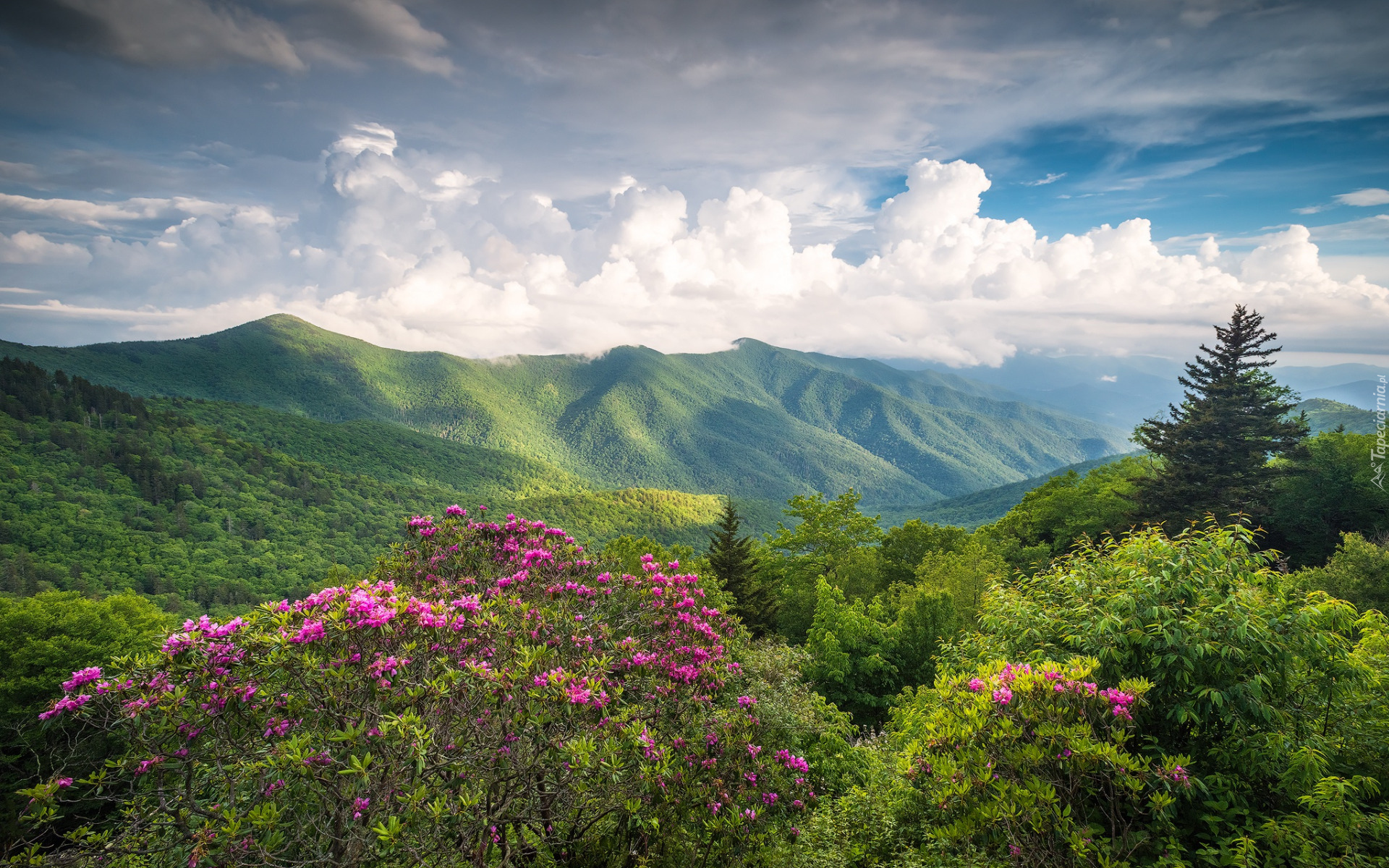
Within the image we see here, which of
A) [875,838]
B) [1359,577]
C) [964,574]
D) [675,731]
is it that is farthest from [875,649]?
[675,731]

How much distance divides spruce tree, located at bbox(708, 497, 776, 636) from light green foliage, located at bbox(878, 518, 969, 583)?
12.5 m

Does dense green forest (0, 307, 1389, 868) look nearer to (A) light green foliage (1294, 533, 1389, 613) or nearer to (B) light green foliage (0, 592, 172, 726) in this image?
(A) light green foliage (1294, 533, 1389, 613)

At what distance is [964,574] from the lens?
32875 millimetres

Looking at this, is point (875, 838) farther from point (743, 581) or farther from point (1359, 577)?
point (743, 581)

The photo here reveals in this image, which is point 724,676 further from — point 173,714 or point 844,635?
point 844,635

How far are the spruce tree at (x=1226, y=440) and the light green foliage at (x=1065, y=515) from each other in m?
2.27

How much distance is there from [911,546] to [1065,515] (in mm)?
11330

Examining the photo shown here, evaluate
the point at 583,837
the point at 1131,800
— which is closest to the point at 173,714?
the point at 583,837

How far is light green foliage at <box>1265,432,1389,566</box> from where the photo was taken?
2989 centimetres

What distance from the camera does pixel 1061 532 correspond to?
40531 millimetres

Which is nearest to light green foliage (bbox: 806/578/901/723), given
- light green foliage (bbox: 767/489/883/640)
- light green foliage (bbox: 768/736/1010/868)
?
light green foliage (bbox: 767/489/883/640)

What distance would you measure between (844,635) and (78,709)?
1060 inches

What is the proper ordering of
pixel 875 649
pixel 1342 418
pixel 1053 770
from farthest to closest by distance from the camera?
pixel 1342 418 < pixel 875 649 < pixel 1053 770

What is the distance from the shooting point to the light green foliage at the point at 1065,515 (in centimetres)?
3816
